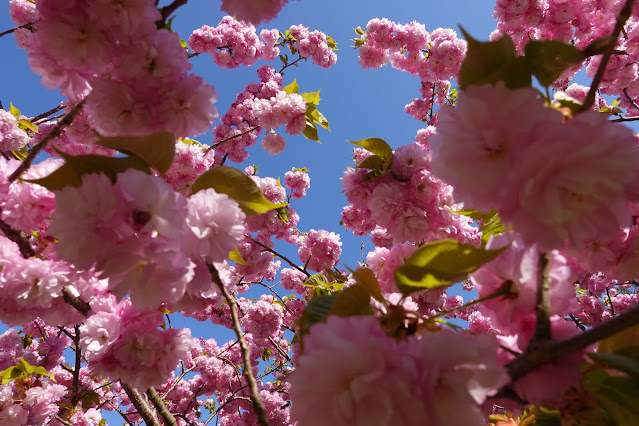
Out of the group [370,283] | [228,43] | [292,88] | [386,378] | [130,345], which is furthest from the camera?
[228,43]

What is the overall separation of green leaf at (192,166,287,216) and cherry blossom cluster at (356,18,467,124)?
3.90 meters

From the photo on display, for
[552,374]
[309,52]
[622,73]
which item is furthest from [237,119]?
[552,374]

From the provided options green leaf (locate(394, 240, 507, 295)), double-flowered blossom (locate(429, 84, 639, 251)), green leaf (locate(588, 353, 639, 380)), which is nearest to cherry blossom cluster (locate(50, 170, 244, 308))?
green leaf (locate(394, 240, 507, 295))

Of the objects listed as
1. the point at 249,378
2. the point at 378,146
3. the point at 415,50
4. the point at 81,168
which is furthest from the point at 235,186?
the point at 415,50

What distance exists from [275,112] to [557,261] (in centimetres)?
274

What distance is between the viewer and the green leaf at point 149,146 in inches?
31.6

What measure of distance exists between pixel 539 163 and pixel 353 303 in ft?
1.27

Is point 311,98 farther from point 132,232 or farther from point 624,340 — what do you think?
point 624,340

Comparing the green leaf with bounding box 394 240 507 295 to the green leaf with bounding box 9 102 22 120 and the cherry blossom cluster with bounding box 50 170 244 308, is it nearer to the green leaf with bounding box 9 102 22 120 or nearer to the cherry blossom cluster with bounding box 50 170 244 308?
the cherry blossom cluster with bounding box 50 170 244 308

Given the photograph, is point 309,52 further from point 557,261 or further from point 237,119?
point 557,261

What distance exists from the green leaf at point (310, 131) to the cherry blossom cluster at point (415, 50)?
2057mm

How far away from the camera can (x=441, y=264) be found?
0.69 m

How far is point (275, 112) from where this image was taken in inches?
125

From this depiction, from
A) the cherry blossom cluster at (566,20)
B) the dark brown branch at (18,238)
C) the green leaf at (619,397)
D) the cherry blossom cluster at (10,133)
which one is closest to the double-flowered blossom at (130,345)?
the dark brown branch at (18,238)
